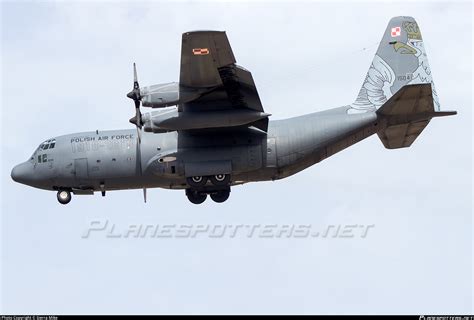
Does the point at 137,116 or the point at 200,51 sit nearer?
the point at 200,51

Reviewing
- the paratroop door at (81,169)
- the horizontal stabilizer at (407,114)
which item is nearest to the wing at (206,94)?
the paratroop door at (81,169)

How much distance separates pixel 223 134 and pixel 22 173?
7.48m

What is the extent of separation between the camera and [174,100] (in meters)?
36.2

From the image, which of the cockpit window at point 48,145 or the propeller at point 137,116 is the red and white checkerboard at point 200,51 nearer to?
the propeller at point 137,116

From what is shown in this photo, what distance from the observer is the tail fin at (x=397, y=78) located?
129 feet

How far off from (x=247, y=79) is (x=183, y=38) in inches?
133

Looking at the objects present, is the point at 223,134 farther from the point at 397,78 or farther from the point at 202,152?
the point at 397,78

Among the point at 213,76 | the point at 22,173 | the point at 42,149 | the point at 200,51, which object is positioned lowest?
the point at 22,173

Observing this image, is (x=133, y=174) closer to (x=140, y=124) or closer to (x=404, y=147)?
(x=140, y=124)

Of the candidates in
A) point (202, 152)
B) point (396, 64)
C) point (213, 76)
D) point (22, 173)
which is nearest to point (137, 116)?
point (202, 152)

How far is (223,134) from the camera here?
39.0 metres

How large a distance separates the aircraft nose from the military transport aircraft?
0.12 feet

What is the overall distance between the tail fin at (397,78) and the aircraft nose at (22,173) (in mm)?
11569

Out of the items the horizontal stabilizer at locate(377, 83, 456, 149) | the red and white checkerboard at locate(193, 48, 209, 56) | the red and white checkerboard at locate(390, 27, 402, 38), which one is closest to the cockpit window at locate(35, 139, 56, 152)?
the red and white checkerboard at locate(193, 48, 209, 56)
